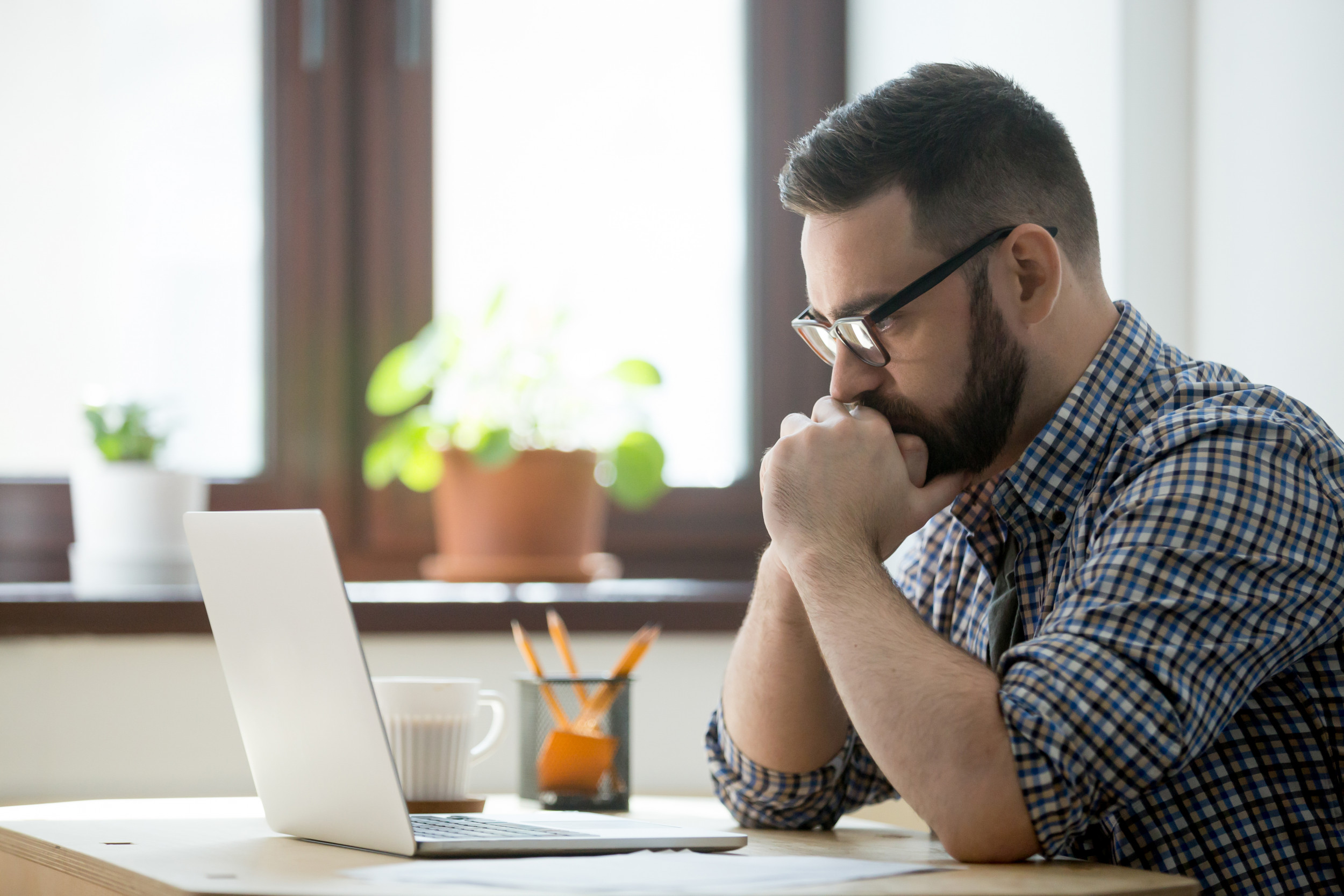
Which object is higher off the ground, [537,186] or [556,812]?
[537,186]

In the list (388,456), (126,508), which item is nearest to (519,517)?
(388,456)

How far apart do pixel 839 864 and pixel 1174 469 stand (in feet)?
1.27

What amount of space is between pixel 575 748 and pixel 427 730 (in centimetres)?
16

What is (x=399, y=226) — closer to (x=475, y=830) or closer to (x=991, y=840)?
(x=475, y=830)

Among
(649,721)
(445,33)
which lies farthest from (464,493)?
(445,33)

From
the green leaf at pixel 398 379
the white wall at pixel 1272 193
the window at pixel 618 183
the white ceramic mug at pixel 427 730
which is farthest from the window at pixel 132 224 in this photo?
the white wall at pixel 1272 193

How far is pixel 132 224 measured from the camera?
7.47 ft

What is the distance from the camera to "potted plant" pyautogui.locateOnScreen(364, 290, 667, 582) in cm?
216

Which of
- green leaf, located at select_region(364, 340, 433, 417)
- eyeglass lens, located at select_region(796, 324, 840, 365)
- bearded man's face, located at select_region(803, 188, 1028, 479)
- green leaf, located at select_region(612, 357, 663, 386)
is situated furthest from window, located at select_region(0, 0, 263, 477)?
bearded man's face, located at select_region(803, 188, 1028, 479)

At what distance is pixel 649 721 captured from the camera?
2002 millimetres

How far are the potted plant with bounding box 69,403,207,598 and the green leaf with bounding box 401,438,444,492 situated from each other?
33 centimetres

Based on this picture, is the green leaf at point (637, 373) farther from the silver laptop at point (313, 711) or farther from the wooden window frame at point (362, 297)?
the silver laptop at point (313, 711)

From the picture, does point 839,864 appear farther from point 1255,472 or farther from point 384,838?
point 1255,472

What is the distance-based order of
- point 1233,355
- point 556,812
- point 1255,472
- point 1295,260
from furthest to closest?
1. point 1233,355
2. point 1295,260
3. point 556,812
4. point 1255,472
